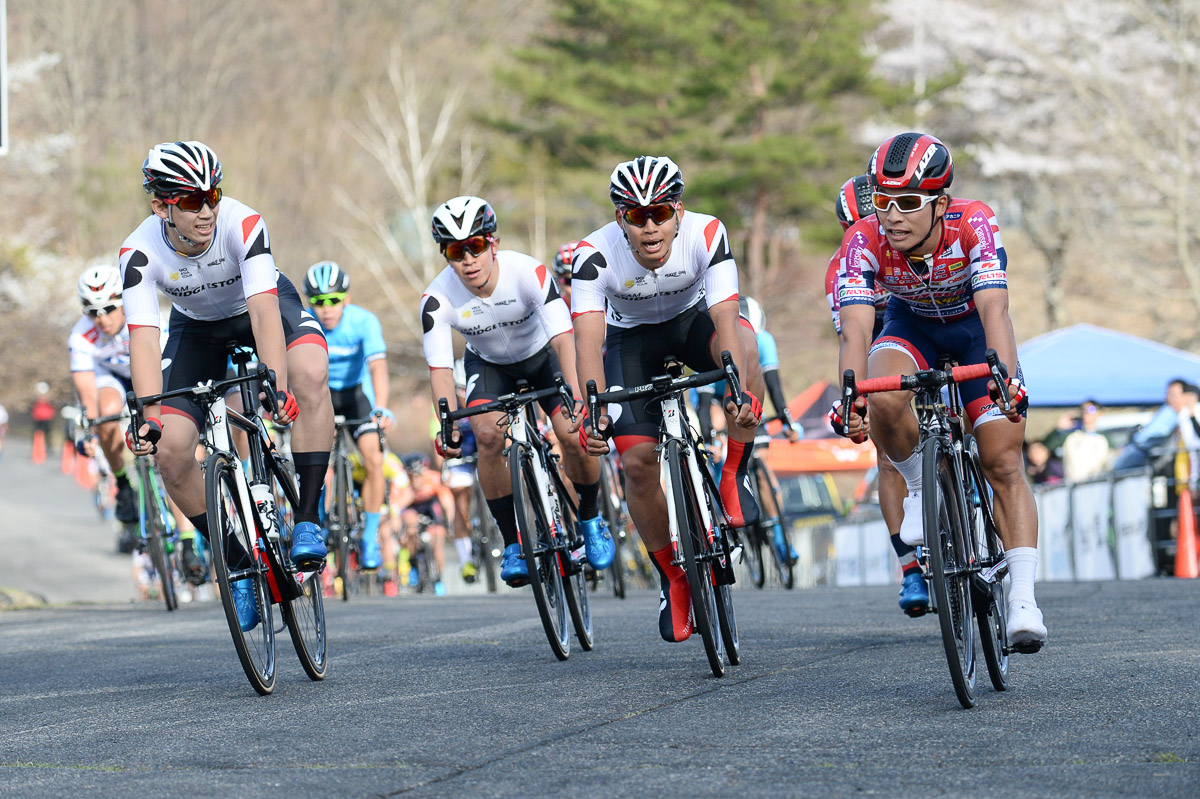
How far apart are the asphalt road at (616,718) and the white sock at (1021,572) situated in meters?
0.38

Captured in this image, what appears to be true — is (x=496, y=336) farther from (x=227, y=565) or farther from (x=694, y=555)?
(x=227, y=565)

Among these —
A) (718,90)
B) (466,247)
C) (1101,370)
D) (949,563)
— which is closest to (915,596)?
(949,563)

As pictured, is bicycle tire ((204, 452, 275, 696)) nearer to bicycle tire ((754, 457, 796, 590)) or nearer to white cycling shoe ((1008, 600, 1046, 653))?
white cycling shoe ((1008, 600, 1046, 653))

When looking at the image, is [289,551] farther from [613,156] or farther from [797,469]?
[613,156]

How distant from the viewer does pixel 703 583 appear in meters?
7.16

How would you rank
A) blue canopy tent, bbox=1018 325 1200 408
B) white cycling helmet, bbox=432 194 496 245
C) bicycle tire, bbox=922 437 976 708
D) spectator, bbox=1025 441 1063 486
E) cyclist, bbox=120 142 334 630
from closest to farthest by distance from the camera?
1. bicycle tire, bbox=922 437 976 708
2. cyclist, bbox=120 142 334 630
3. white cycling helmet, bbox=432 194 496 245
4. spectator, bbox=1025 441 1063 486
5. blue canopy tent, bbox=1018 325 1200 408

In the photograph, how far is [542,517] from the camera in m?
8.63

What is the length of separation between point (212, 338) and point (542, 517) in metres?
1.94

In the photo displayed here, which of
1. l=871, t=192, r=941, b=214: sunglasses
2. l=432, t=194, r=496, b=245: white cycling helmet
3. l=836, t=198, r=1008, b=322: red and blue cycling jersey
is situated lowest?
l=836, t=198, r=1008, b=322: red and blue cycling jersey

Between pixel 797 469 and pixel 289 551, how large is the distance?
1986 centimetres

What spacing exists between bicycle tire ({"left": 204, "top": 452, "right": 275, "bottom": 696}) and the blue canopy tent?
16.5m

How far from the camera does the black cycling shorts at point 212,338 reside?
7746mm

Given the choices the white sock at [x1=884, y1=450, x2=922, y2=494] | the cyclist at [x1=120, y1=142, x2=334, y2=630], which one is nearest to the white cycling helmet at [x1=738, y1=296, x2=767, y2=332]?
the white sock at [x1=884, y1=450, x2=922, y2=494]

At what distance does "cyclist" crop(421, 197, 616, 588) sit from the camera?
8.79 metres
